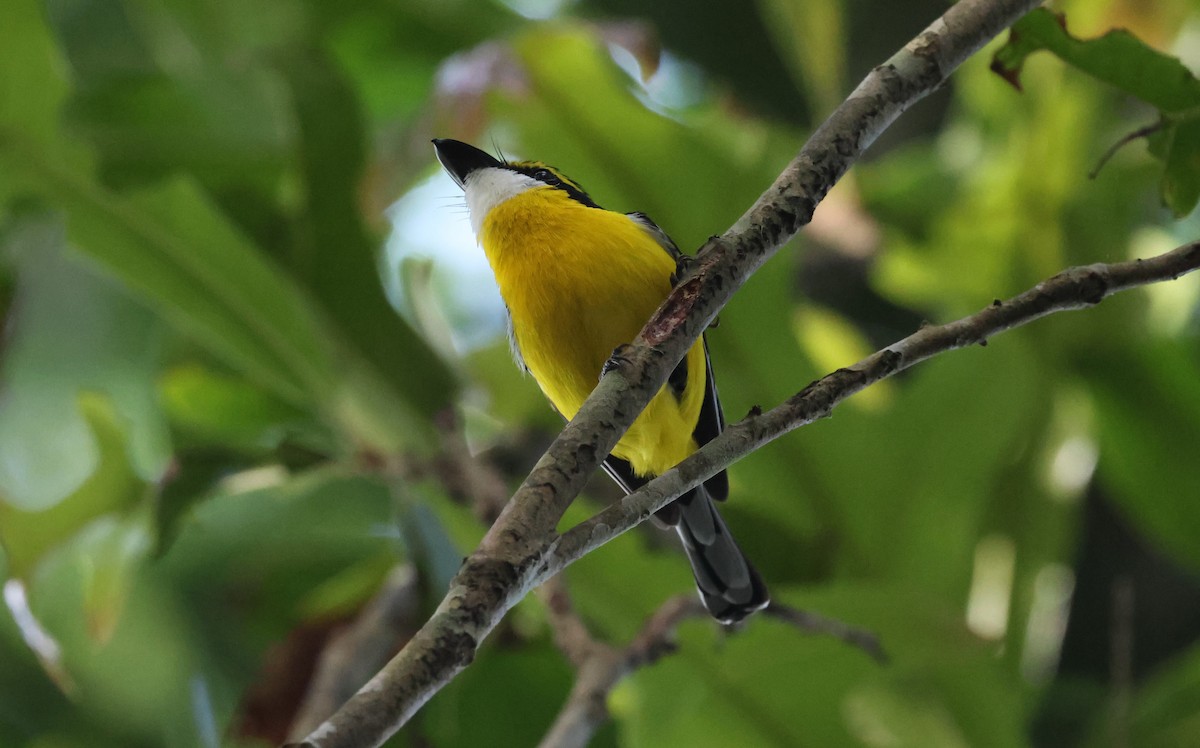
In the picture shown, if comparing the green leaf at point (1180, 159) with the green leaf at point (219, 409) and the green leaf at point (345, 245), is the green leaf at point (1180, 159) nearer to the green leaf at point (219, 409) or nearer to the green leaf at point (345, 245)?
the green leaf at point (345, 245)

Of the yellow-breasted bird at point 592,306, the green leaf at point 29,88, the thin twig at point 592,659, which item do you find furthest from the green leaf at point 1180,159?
the green leaf at point 29,88

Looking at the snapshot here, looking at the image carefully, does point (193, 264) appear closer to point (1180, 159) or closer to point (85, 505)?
point (85, 505)

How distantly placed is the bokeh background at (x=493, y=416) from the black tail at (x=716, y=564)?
0.15 metres

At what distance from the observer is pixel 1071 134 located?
77.8 inches

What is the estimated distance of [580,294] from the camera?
1.29 meters

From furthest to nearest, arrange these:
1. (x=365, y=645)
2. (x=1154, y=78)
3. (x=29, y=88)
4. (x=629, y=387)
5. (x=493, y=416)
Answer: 1. (x=493, y=416)
2. (x=29, y=88)
3. (x=365, y=645)
4. (x=1154, y=78)
5. (x=629, y=387)

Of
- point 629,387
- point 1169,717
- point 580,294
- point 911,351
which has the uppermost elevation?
point 1169,717

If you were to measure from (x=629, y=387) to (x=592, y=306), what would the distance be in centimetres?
63

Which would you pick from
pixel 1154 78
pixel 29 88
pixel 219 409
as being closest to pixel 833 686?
pixel 1154 78

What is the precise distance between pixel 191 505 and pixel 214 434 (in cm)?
37

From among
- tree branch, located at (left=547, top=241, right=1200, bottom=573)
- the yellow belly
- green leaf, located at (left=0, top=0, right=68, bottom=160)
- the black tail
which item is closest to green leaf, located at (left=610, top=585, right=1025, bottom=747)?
the black tail

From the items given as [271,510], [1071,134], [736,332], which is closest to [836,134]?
[736,332]

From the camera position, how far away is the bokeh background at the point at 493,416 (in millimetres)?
1652

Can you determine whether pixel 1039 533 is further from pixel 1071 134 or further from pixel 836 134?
pixel 836 134
